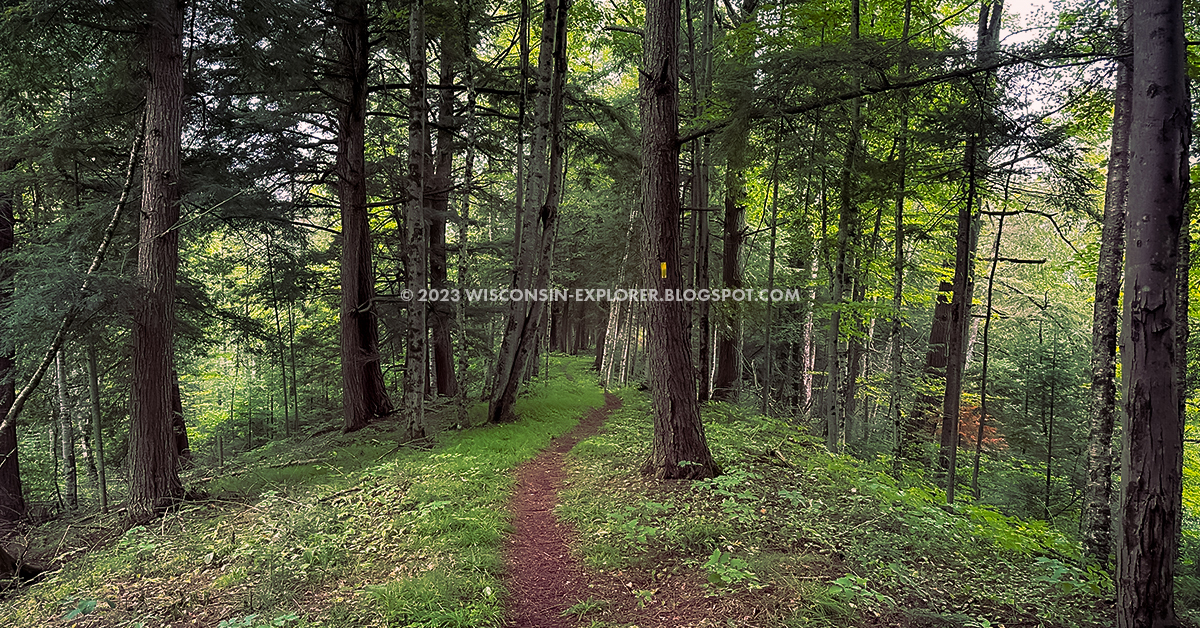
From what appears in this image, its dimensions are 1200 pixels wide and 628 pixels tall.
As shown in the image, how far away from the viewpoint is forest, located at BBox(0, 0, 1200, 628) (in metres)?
3.74

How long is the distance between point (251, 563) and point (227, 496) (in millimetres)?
2760

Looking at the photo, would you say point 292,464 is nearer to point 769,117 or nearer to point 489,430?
point 489,430

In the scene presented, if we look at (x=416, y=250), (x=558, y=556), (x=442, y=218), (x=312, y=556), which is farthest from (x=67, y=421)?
(x=558, y=556)

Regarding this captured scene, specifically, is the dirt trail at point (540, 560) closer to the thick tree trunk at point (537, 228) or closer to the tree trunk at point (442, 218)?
the thick tree trunk at point (537, 228)

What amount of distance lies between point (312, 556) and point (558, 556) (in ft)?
7.39

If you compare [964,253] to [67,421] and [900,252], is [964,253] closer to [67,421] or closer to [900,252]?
[900,252]

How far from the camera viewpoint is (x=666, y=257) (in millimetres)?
6281

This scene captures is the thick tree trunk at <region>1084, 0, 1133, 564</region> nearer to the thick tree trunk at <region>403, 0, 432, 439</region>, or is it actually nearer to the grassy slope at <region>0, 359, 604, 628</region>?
the grassy slope at <region>0, 359, 604, 628</region>

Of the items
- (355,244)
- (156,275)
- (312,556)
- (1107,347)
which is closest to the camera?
(312,556)

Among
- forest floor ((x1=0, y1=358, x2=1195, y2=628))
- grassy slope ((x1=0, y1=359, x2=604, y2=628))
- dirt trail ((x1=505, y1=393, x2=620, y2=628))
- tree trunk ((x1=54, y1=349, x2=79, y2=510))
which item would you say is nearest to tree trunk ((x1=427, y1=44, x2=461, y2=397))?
grassy slope ((x1=0, y1=359, x2=604, y2=628))

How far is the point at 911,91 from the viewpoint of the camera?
233 inches

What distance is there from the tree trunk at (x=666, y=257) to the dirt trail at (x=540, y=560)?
63.6 inches

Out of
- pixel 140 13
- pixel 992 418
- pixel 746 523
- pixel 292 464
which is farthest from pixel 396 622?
pixel 992 418

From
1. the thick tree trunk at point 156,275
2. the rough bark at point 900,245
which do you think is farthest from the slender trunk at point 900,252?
the thick tree trunk at point 156,275
